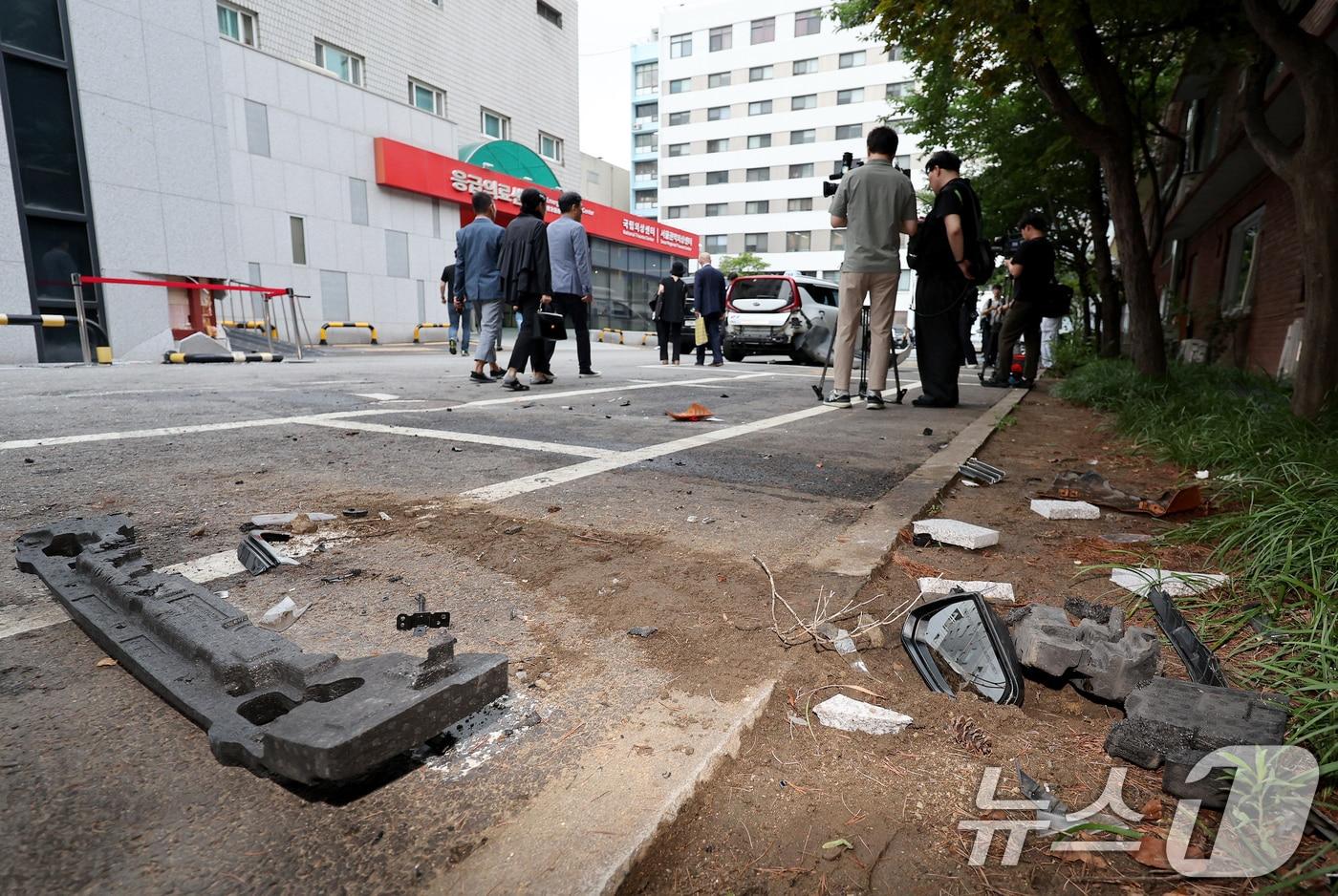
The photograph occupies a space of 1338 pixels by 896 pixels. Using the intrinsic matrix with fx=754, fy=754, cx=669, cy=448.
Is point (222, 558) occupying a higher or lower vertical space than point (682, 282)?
lower

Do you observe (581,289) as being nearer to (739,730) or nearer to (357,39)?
(739,730)

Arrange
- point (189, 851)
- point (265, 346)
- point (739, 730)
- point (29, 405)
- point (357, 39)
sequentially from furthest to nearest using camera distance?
1. point (357, 39)
2. point (265, 346)
3. point (29, 405)
4. point (739, 730)
5. point (189, 851)

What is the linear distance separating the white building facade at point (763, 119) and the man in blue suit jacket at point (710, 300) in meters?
46.3

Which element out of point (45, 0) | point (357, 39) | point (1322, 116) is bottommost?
point (1322, 116)

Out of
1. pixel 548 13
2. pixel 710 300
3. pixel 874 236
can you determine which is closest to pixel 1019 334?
pixel 874 236

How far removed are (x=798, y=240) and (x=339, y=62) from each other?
42403 mm

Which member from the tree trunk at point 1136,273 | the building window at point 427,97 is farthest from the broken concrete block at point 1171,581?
the building window at point 427,97

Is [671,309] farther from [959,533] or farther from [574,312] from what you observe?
[959,533]

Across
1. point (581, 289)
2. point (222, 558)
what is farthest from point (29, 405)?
point (581, 289)

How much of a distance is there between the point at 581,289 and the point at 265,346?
10.7m

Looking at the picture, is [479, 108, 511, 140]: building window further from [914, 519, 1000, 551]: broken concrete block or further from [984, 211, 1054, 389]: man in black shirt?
[914, 519, 1000, 551]: broken concrete block

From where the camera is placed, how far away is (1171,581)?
A: 7.27ft

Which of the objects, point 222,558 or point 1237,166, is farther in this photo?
point 1237,166

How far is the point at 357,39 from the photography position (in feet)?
77.7
